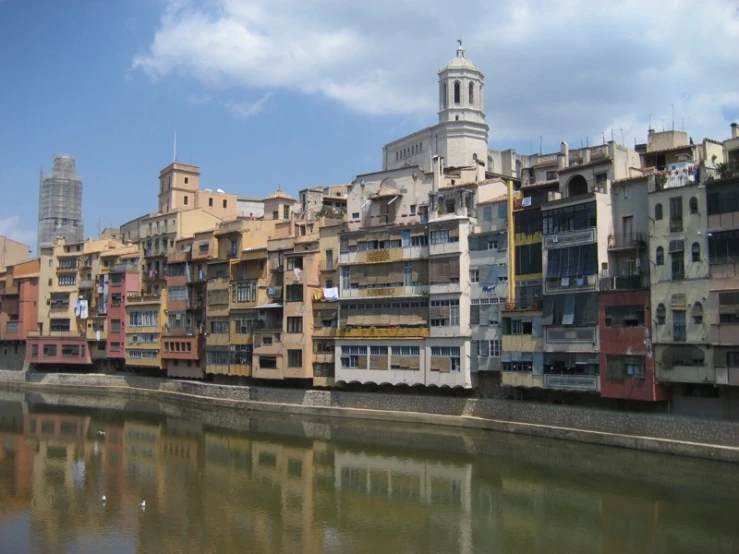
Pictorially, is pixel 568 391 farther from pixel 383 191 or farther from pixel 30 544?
pixel 30 544

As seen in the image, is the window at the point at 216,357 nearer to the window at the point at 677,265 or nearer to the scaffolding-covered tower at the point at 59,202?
the window at the point at 677,265

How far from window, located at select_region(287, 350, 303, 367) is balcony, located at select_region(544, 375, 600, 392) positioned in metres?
15.7

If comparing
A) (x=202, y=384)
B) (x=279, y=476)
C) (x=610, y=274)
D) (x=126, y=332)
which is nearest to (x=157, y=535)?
(x=279, y=476)

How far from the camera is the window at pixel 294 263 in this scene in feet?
157

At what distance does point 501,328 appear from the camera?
38.8 metres

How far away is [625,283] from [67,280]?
2004 inches

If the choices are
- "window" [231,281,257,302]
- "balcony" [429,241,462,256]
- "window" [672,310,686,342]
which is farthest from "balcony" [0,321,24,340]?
"window" [672,310,686,342]

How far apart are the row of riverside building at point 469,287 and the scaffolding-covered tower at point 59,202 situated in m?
35.2

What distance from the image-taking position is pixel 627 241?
34.4 meters

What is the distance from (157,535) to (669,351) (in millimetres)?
20317

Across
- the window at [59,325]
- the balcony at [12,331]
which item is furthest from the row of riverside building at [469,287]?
the balcony at [12,331]

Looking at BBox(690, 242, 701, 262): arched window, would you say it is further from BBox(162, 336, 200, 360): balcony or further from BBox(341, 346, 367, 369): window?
BBox(162, 336, 200, 360): balcony

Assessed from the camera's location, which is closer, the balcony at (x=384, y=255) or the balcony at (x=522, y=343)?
the balcony at (x=522, y=343)

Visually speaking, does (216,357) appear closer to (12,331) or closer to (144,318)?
(144,318)
